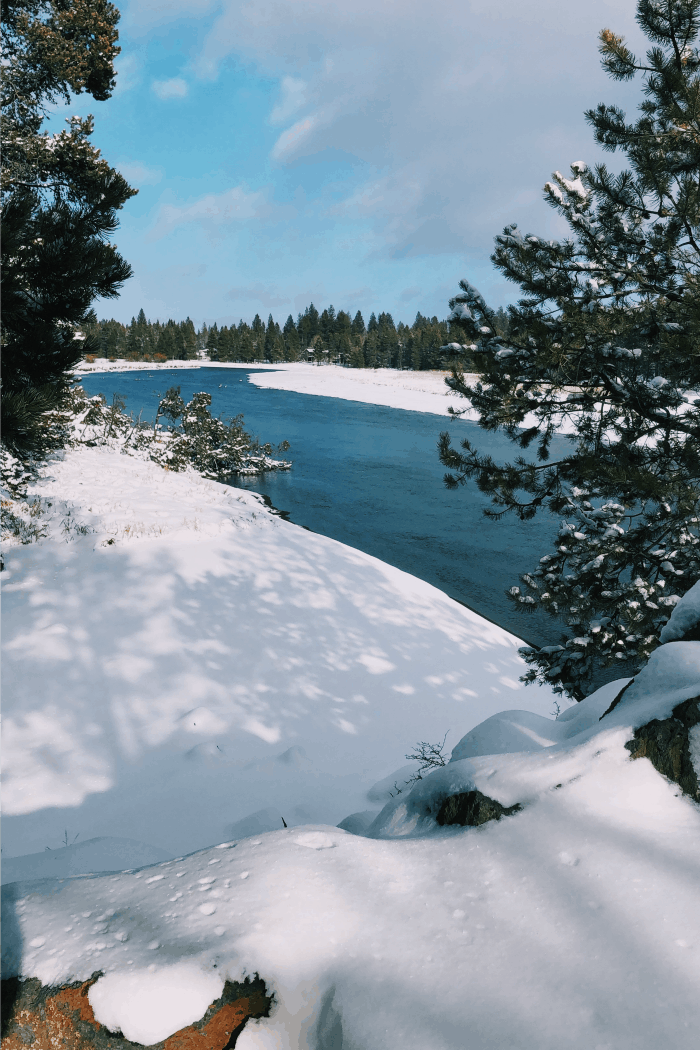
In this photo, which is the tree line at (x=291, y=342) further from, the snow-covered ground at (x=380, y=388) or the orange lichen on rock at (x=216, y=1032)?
the orange lichen on rock at (x=216, y=1032)

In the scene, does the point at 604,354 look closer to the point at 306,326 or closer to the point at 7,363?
the point at 7,363

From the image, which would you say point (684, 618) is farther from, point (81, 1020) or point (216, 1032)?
point (81, 1020)

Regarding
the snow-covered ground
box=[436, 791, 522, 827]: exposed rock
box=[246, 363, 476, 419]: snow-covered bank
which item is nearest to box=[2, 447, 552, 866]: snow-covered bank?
box=[436, 791, 522, 827]: exposed rock

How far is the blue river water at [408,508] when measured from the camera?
43.3 feet

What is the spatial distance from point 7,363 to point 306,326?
113 metres

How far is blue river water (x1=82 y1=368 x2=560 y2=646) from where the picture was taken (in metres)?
13.2

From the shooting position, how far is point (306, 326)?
360 feet

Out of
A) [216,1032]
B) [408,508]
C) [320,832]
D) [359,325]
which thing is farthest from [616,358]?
[359,325]

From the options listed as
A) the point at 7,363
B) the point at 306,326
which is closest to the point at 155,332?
the point at 306,326

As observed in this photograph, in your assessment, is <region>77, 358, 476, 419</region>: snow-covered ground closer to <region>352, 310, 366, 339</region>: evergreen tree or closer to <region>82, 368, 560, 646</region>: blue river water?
<region>82, 368, 560, 646</region>: blue river water

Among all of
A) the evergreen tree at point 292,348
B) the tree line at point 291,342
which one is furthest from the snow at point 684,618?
A: the evergreen tree at point 292,348

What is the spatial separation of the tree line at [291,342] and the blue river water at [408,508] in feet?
189

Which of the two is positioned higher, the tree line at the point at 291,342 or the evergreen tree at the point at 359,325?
the evergreen tree at the point at 359,325

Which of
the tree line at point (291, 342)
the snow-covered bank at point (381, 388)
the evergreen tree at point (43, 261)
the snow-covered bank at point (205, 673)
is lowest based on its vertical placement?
the snow-covered bank at point (205, 673)
